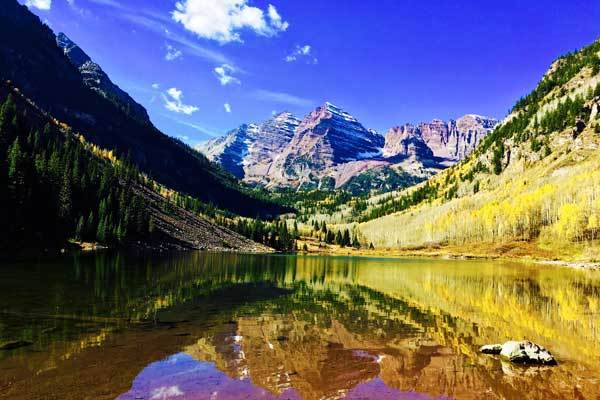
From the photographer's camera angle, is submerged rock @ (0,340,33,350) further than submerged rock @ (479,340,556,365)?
No

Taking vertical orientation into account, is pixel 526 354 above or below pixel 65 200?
below

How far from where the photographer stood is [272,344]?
75.2 ft

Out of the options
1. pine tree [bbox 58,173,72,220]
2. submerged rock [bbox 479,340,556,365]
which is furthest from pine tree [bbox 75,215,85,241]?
submerged rock [bbox 479,340,556,365]

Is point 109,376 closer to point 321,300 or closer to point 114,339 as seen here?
point 114,339

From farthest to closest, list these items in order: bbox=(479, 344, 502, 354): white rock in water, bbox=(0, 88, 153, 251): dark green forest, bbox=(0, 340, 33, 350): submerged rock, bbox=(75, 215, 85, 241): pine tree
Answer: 1. bbox=(75, 215, 85, 241): pine tree
2. bbox=(0, 88, 153, 251): dark green forest
3. bbox=(479, 344, 502, 354): white rock in water
4. bbox=(0, 340, 33, 350): submerged rock

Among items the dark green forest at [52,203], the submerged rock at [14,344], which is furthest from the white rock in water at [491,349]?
the dark green forest at [52,203]

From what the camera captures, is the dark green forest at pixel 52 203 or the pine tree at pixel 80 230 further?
the pine tree at pixel 80 230

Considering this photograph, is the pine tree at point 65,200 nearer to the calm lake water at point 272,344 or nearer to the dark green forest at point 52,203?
the dark green forest at point 52,203

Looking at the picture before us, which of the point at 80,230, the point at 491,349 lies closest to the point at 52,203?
the point at 80,230

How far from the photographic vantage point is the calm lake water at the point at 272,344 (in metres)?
15.6

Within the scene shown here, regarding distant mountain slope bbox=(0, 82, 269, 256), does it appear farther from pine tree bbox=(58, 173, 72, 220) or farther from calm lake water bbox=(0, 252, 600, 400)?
calm lake water bbox=(0, 252, 600, 400)

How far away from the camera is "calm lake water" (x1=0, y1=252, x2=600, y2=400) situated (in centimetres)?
1559

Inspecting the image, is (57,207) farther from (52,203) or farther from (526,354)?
(526,354)

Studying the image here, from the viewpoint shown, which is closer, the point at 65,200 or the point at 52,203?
the point at 52,203
